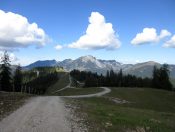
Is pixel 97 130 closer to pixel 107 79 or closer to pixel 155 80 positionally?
pixel 155 80

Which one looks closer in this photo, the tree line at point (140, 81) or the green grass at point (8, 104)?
the green grass at point (8, 104)

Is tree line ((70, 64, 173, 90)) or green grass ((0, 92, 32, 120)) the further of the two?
tree line ((70, 64, 173, 90))

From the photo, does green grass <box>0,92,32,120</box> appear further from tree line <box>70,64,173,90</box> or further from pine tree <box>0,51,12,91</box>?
tree line <box>70,64,173,90</box>

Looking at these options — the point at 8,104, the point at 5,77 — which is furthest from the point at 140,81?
the point at 8,104

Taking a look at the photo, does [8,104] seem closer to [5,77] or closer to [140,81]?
[5,77]

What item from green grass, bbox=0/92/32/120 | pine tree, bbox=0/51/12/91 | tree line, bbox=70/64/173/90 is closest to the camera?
green grass, bbox=0/92/32/120

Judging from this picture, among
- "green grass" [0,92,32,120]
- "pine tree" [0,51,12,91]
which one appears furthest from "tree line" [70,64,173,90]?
"green grass" [0,92,32,120]

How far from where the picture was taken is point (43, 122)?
798 inches

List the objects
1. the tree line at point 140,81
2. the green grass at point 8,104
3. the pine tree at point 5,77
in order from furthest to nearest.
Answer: the tree line at point 140,81
the pine tree at point 5,77
the green grass at point 8,104

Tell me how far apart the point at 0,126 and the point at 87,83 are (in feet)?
519

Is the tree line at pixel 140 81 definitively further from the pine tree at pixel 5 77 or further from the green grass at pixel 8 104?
the green grass at pixel 8 104

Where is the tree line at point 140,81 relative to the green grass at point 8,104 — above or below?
above

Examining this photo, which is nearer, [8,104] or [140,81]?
[8,104]

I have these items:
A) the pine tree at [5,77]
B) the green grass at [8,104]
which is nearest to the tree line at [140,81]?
the pine tree at [5,77]
